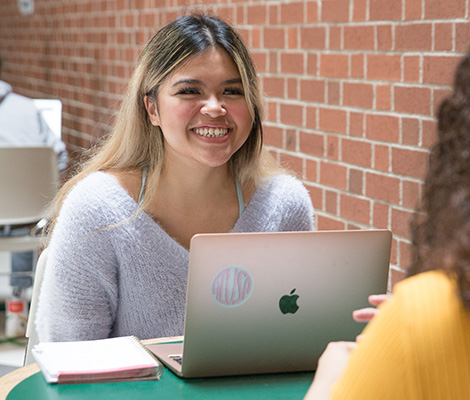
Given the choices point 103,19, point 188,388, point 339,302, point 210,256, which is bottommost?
point 188,388

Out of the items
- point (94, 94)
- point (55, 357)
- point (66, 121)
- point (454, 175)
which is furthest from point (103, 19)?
point (454, 175)

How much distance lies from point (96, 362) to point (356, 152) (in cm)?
142

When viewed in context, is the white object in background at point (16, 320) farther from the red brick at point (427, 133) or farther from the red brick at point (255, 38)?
the red brick at point (427, 133)

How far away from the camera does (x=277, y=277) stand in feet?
4.63

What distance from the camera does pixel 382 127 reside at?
254 cm

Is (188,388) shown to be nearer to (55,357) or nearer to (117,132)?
(55,357)

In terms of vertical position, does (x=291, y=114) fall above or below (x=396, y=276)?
above

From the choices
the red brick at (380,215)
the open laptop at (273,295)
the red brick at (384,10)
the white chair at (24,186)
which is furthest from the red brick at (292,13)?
the open laptop at (273,295)

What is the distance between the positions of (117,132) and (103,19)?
9.63ft

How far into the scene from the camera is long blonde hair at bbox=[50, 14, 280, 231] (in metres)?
2.06

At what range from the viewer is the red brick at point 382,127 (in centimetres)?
249

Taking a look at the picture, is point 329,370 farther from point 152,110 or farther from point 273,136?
point 273,136

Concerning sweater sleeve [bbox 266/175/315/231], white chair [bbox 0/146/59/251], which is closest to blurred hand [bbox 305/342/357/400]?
sweater sleeve [bbox 266/175/315/231]

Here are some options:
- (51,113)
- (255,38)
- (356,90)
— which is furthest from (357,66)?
(51,113)
